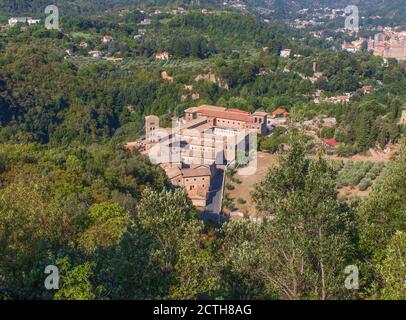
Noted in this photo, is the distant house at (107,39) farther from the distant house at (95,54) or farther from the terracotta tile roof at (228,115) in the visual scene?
the terracotta tile roof at (228,115)

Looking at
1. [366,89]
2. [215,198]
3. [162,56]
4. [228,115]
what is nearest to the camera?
[215,198]


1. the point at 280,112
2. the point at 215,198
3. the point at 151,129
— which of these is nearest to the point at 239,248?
the point at 215,198

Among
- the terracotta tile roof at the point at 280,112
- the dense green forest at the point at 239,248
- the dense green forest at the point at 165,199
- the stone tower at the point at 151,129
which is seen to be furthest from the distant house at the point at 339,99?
the dense green forest at the point at 239,248

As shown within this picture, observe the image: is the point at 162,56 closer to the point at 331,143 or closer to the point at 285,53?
the point at 285,53

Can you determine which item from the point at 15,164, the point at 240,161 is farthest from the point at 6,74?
the point at 15,164

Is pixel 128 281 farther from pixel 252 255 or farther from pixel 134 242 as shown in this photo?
pixel 252 255

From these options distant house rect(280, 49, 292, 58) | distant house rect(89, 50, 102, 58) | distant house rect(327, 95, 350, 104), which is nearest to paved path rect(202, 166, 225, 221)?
distant house rect(327, 95, 350, 104)

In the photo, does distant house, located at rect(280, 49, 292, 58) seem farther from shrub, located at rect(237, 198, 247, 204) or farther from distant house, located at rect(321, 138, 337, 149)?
shrub, located at rect(237, 198, 247, 204)
